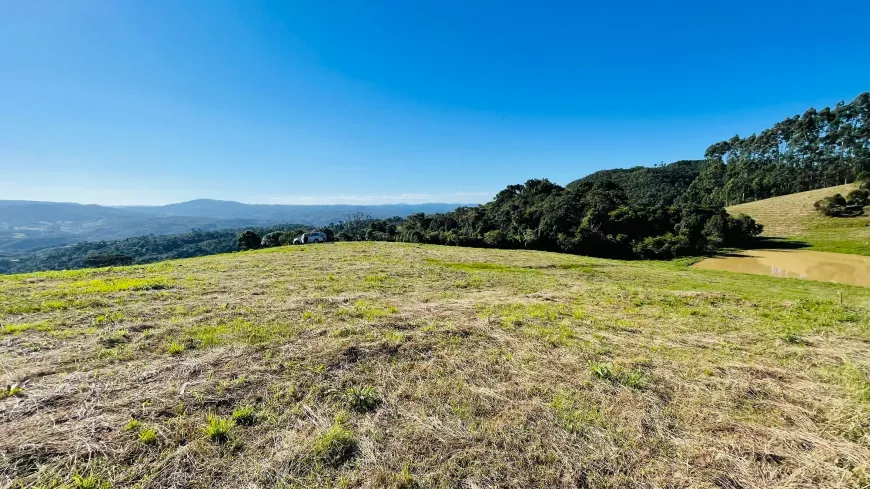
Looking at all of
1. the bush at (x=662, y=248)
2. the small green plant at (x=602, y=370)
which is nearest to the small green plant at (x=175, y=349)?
the small green plant at (x=602, y=370)

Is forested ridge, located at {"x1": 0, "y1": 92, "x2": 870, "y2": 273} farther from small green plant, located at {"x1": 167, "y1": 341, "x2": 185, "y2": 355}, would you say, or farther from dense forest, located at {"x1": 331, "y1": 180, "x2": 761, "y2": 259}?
small green plant, located at {"x1": 167, "y1": 341, "x2": 185, "y2": 355}

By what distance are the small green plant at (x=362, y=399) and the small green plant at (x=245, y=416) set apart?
131cm

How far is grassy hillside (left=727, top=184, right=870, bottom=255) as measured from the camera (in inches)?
1641

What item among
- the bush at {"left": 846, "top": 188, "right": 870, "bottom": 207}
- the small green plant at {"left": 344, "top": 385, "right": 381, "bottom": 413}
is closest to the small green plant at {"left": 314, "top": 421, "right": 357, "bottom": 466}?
the small green plant at {"left": 344, "top": 385, "right": 381, "bottom": 413}

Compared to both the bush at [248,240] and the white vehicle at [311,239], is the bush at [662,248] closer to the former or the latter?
the white vehicle at [311,239]

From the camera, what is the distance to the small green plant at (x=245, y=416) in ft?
15.0

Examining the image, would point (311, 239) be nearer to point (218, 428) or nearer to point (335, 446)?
point (218, 428)

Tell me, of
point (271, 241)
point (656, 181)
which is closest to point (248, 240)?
point (271, 241)

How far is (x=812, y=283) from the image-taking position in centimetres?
2322

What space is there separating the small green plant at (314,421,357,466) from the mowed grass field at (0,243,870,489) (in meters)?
0.02

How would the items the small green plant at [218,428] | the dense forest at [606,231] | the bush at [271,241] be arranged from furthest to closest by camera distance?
the bush at [271,241]
the dense forest at [606,231]
the small green plant at [218,428]

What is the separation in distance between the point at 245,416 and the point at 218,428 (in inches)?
15.4

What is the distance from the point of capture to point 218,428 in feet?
14.0

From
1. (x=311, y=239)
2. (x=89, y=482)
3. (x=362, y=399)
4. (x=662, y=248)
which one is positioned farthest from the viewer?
(x=311, y=239)
